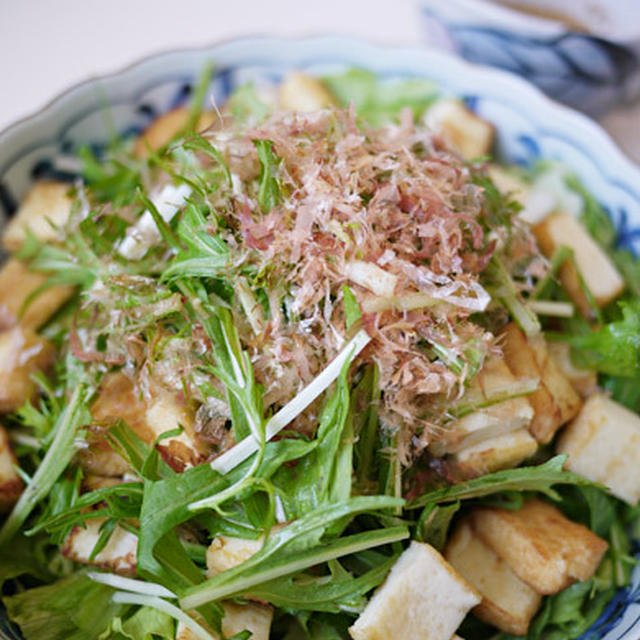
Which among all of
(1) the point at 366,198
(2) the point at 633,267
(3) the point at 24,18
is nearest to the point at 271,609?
(1) the point at 366,198

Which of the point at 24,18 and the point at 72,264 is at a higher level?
the point at 24,18

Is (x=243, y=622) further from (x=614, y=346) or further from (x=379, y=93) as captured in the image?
(x=379, y=93)

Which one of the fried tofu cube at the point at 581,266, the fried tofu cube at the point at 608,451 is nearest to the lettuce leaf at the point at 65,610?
the fried tofu cube at the point at 608,451

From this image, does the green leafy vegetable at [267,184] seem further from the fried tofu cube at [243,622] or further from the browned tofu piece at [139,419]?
the fried tofu cube at [243,622]

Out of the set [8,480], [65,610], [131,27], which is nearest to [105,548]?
[65,610]

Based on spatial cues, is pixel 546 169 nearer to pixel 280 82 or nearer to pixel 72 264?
pixel 280 82

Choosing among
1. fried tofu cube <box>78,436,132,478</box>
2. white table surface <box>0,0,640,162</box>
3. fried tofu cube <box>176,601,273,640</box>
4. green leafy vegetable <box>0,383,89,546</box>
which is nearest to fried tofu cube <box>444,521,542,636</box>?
fried tofu cube <box>176,601,273,640</box>
